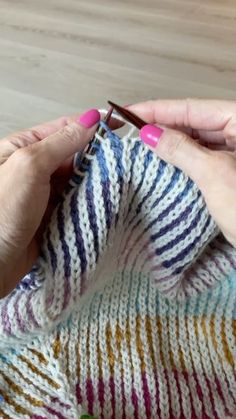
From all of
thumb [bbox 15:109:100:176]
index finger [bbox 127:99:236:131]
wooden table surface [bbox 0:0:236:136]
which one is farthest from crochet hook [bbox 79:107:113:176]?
wooden table surface [bbox 0:0:236:136]

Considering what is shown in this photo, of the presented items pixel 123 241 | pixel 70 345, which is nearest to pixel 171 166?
pixel 123 241

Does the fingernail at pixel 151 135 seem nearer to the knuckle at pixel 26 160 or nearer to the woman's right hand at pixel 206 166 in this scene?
the woman's right hand at pixel 206 166

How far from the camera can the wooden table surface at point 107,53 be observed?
4.83 feet

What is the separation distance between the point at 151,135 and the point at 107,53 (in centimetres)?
111

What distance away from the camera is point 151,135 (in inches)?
24.2

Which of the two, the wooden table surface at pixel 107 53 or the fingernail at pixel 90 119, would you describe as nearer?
the fingernail at pixel 90 119

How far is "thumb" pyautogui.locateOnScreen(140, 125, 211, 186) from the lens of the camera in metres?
0.60

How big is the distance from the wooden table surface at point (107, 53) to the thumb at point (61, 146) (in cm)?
75

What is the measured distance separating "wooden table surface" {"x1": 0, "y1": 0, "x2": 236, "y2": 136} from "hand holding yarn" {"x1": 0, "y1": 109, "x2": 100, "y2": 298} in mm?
760

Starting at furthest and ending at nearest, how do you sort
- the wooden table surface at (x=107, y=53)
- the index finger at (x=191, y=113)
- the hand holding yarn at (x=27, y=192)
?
the wooden table surface at (x=107, y=53)
the index finger at (x=191, y=113)
the hand holding yarn at (x=27, y=192)

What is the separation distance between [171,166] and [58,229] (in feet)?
0.50

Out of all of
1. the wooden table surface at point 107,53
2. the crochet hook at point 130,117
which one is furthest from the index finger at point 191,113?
the wooden table surface at point 107,53

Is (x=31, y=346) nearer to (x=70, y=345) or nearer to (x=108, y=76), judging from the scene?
(x=70, y=345)

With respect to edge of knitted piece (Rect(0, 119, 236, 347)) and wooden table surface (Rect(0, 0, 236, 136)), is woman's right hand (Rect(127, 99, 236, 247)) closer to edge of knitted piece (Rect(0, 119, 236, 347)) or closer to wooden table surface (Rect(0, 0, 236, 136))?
edge of knitted piece (Rect(0, 119, 236, 347))
